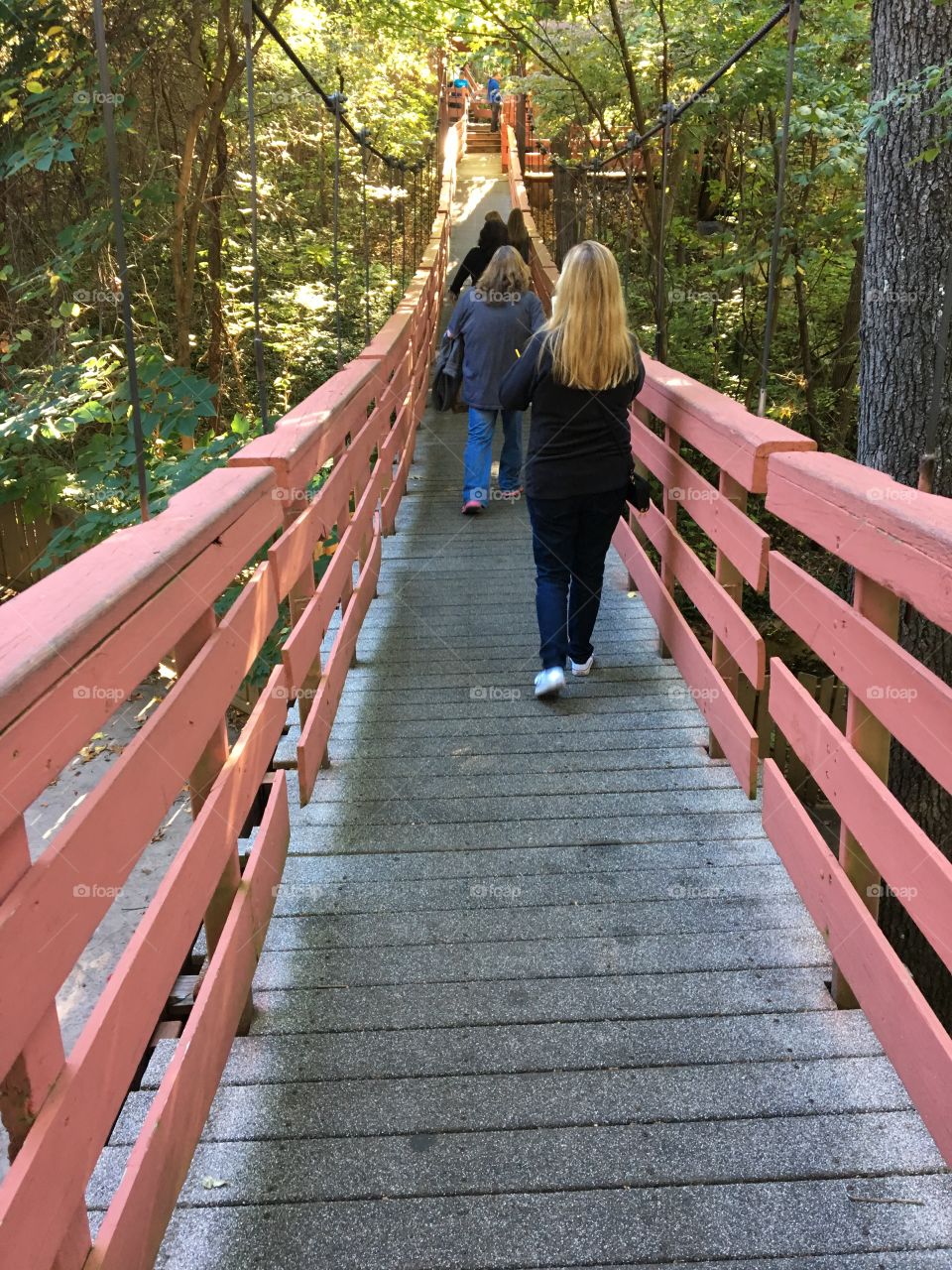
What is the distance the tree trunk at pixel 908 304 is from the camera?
380 centimetres

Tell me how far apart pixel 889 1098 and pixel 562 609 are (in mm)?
2345

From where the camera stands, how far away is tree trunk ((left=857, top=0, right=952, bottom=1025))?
150 inches

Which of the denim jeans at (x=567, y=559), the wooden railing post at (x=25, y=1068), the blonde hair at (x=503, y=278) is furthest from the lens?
the blonde hair at (x=503, y=278)

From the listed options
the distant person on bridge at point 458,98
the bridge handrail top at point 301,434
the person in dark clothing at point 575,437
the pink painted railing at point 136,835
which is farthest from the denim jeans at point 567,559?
the distant person on bridge at point 458,98

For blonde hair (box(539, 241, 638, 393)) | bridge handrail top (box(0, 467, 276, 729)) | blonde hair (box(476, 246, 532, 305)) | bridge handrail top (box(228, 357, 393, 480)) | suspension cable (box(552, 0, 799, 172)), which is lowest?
bridge handrail top (box(0, 467, 276, 729))

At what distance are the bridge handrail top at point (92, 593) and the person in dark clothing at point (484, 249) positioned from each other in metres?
5.23

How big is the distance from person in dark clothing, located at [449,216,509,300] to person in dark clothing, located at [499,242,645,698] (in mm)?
3247

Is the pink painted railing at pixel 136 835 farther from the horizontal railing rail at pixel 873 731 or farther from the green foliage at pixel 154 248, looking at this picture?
the green foliage at pixel 154 248

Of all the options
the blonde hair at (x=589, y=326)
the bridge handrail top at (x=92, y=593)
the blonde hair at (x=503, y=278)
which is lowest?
the bridge handrail top at (x=92, y=593)

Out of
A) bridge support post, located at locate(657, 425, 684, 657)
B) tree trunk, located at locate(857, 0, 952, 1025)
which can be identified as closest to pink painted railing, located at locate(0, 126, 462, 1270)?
bridge support post, located at locate(657, 425, 684, 657)

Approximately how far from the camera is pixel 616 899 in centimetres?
284

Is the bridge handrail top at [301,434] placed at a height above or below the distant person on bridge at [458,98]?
below

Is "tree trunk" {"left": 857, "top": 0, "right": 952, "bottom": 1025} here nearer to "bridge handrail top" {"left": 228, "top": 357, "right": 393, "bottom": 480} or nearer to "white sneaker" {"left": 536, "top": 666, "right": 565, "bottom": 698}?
"white sneaker" {"left": 536, "top": 666, "right": 565, "bottom": 698}

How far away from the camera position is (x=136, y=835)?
1.62 meters
